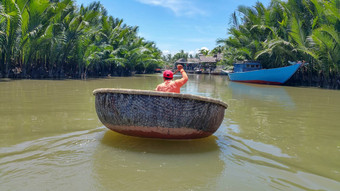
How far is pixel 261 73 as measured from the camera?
19.3 metres

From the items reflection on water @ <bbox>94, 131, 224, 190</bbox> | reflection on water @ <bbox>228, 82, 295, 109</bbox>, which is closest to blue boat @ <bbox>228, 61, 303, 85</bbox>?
reflection on water @ <bbox>228, 82, 295, 109</bbox>

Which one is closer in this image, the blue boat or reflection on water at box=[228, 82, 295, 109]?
reflection on water at box=[228, 82, 295, 109]

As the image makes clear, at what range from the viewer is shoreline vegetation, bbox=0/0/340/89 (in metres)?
14.3

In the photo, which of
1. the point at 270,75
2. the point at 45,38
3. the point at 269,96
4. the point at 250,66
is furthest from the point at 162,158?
the point at 250,66

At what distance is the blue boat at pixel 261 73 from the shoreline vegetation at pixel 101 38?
3.55 ft

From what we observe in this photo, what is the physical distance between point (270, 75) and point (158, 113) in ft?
56.3

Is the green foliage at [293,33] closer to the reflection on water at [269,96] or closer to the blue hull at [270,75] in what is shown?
the blue hull at [270,75]

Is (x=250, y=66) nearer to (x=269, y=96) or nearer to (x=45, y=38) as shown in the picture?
(x=269, y=96)

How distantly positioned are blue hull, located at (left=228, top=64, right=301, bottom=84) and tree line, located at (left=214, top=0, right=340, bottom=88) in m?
1.35

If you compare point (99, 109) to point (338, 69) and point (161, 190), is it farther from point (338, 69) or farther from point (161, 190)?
point (338, 69)

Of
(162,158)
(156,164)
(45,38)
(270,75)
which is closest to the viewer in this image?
(156,164)

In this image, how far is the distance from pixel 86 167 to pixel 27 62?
17.0 metres

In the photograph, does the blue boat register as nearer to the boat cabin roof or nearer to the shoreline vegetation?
the boat cabin roof

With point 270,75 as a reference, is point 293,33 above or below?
above
